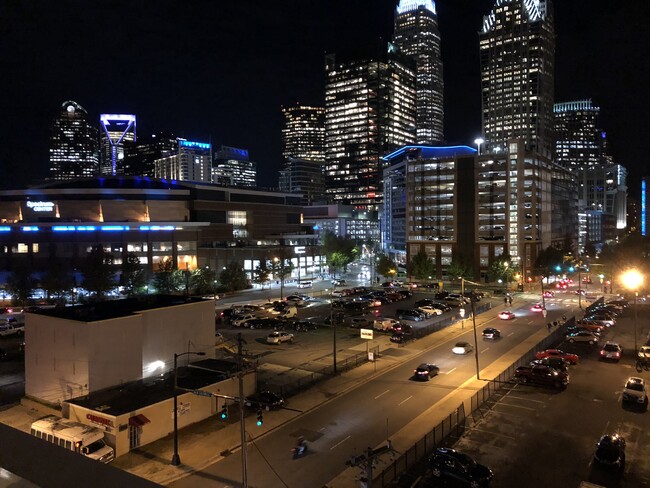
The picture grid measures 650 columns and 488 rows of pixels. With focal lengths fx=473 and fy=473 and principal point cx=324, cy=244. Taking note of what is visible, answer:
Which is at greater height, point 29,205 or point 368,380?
point 29,205

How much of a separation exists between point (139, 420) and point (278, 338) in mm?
23086

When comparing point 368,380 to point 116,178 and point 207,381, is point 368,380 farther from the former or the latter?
point 116,178

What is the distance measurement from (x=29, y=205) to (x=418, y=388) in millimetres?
95296

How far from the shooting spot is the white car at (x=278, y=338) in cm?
4725

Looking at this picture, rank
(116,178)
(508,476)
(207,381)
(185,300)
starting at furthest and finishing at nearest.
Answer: (116,178) → (185,300) → (207,381) → (508,476)

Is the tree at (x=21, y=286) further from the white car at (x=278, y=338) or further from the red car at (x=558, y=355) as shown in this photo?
the red car at (x=558, y=355)

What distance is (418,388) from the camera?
33281 mm

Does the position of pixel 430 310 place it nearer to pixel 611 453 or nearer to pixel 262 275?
pixel 262 275

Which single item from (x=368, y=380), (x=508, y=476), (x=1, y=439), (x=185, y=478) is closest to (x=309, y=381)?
(x=368, y=380)

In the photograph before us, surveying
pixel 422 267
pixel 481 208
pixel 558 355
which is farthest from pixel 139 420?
pixel 481 208

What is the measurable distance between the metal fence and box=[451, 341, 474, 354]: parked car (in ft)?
21.9

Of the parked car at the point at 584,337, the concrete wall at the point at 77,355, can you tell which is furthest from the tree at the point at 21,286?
the parked car at the point at 584,337

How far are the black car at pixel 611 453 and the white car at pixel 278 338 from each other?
30.6 meters

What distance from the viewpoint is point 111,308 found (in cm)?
3500
